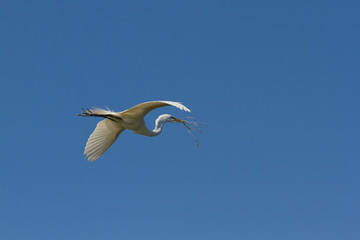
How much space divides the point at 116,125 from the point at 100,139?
2.75 feet

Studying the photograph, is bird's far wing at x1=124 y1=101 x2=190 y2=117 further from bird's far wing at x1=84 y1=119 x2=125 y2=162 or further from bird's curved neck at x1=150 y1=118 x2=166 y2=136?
bird's far wing at x1=84 y1=119 x2=125 y2=162

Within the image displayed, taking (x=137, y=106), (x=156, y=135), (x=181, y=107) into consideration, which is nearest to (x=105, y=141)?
(x=156, y=135)

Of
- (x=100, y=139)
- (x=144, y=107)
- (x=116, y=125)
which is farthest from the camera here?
(x=100, y=139)

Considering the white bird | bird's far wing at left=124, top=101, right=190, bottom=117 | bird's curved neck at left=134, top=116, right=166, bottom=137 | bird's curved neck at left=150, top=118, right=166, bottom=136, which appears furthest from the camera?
bird's curved neck at left=150, top=118, right=166, bottom=136

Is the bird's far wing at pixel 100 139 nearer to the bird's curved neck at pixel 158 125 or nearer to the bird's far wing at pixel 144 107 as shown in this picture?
the bird's curved neck at pixel 158 125

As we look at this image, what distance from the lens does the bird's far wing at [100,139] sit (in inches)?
615

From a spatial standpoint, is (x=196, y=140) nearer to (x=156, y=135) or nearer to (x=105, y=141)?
(x=156, y=135)

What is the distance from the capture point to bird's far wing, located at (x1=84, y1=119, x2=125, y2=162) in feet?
51.2

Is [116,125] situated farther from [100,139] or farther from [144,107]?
[144,107]

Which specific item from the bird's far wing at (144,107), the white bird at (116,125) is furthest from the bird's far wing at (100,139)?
the bird's far wing at (144,107)

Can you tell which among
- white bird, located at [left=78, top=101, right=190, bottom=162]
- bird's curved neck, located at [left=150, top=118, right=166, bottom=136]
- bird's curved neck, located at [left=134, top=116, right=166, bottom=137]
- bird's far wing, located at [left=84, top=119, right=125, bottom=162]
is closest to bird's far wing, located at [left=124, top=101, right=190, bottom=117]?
white bird, located at [left=78, top=101, right=190, bottom=162]

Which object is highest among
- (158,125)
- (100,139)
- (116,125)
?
(158,125)

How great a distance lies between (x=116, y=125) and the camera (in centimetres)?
1527

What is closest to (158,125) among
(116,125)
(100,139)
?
(116,125)
